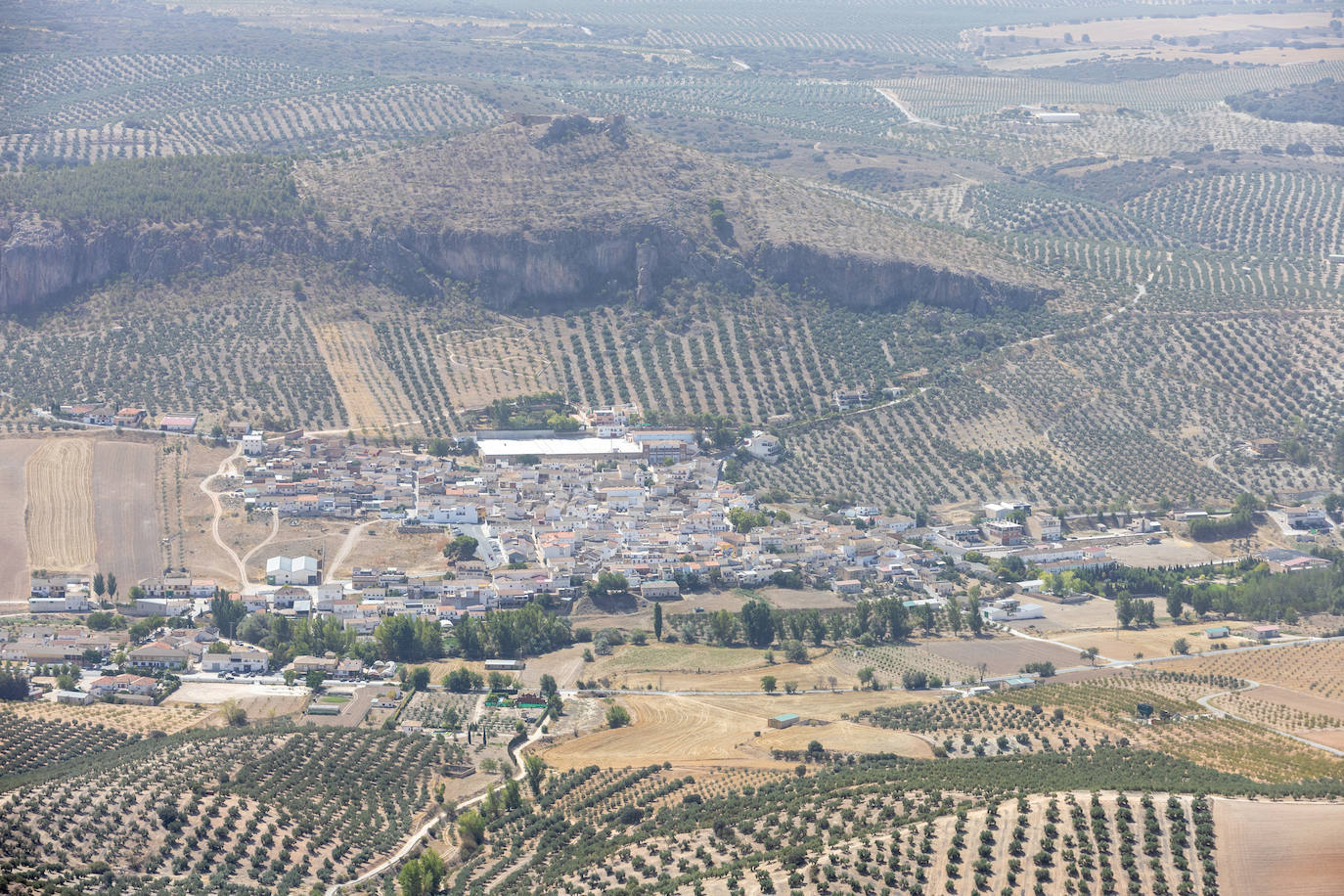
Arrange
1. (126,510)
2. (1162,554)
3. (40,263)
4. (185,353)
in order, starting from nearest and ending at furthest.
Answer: (126,510), (1162,554), (185,353), (40,263)

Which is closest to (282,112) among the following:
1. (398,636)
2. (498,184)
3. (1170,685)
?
(498,184)

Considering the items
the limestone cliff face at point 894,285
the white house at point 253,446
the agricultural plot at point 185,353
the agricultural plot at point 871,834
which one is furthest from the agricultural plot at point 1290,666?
the agricultural plot at point 185,353

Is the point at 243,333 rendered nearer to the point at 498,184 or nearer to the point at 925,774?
the point at 498,184

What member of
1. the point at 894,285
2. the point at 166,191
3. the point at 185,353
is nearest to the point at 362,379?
the point at 185,353

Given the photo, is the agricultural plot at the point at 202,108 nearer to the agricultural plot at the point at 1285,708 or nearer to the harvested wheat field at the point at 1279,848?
the agricultural plot at the point at 1285,708

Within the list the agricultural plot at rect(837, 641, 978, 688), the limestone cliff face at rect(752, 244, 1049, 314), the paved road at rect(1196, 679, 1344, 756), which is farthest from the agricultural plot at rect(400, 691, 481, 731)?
the limestone cliff face at rect(752, 244, 1049, 314)

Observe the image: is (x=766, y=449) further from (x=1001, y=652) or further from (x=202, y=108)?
(x=202, y=108)

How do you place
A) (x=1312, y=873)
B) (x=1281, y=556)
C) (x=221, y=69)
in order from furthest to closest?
(x=221, y=69)
(x=1281, y=556)
(x=1312, y=873)
